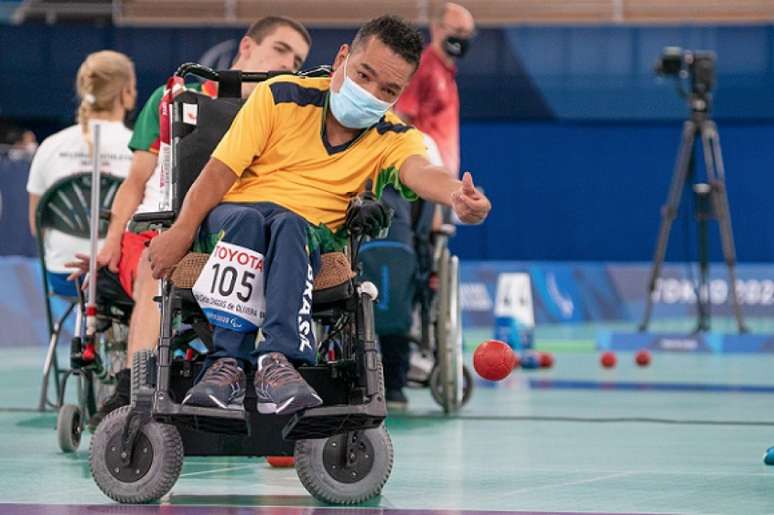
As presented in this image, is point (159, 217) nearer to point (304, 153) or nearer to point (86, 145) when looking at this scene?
point (304, 153)

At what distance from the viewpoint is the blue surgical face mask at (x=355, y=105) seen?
14.9 feet

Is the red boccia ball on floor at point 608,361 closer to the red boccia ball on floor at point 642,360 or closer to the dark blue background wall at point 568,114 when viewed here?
the red boccia ball on floor at point 642,360

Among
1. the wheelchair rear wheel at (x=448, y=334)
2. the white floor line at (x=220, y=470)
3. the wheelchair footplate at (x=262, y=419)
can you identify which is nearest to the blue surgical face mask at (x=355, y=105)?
the wheelchair footplate at (x=262, y=419)

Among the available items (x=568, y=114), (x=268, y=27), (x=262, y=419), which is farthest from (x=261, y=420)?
(x=568, y=114)

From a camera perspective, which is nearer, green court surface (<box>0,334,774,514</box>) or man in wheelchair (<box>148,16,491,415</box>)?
man in wheelchair (<box>148,16,491,415</box>)

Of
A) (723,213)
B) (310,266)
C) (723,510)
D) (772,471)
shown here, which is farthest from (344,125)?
(723,213)

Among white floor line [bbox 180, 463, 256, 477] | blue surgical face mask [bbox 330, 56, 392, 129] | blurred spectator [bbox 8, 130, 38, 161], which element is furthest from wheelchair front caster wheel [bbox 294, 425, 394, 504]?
blurred spectator [bbox 8, 130, 38, 161]

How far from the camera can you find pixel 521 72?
1653 centimetres

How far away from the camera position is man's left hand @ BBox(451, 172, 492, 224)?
163 inches

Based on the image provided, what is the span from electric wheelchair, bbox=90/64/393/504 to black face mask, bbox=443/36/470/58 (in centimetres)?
438

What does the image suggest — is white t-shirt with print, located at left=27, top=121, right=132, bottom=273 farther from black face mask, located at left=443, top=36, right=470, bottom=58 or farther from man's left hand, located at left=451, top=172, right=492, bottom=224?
man's left hand, located at left=451, top=172, right=492, bottom=224

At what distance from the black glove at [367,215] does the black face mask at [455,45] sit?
14.3 feet

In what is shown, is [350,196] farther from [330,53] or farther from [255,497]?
[330,53]

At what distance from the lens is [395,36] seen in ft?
14.9
